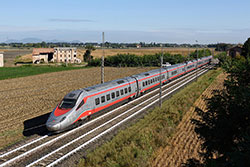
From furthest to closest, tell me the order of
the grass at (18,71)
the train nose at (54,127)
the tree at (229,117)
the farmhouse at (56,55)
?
the farmhouse at (56,55)
the grass at (18,71)
the train nose at (54,127)
the tree at (229,117)

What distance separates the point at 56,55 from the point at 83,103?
95.4m

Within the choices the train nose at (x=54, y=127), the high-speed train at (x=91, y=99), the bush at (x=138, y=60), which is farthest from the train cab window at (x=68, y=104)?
the bush at (x=138, y=60)

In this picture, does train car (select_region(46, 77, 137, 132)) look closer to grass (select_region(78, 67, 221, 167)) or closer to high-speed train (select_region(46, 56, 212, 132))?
high-speed train (select_region(46, 56, 212, 132))

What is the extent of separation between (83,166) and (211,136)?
26.7ft

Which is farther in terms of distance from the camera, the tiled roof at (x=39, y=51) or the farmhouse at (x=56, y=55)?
the farmhouse at (x=56, y=55)

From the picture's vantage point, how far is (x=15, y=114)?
25.5 m

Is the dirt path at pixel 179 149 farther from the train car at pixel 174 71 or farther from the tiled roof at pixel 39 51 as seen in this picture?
the tiled roof at pixel 39 51

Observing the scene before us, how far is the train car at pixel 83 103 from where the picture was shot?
62.2ft

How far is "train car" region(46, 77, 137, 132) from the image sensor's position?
18953 millimetres

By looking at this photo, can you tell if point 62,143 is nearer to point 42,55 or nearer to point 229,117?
point 229,117

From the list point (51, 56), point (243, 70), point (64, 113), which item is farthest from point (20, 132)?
point (51, 56)

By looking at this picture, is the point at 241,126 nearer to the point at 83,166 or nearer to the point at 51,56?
the point at 83,166

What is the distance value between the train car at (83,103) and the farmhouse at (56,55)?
86861 mm

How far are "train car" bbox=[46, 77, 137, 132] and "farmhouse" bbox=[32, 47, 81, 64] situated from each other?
86.9 metres
